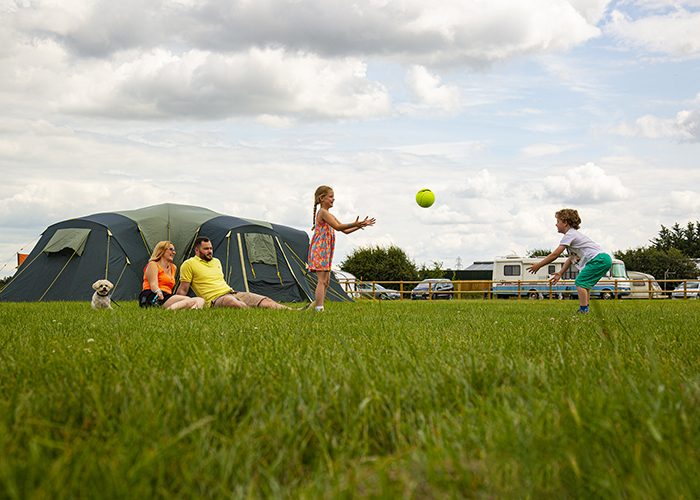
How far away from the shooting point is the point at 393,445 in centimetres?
127

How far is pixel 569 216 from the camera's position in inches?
320

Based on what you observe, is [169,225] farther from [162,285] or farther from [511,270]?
[511,270]

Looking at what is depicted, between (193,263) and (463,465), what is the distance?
7.28m

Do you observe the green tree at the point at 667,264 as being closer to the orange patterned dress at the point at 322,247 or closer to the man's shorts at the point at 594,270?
the man's shorts at the point at 594,270

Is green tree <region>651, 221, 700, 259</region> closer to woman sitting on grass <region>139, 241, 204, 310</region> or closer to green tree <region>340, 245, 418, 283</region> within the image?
green tree <region>340, 245, 418, 283</region>

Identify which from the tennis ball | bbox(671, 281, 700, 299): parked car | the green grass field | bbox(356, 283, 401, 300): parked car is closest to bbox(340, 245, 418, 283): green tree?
bbox(356, 283, 401, 300): parked car

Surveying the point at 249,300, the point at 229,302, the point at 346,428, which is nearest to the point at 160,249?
the point at 229,302

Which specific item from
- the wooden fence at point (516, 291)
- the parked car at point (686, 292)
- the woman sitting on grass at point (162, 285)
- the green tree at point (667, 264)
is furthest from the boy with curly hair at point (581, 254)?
the green tree at point (667, 264)

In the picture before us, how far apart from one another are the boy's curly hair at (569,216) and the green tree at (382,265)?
29.6 meters

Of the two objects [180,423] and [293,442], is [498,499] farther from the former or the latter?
[180,423]

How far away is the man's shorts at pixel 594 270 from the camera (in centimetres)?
766

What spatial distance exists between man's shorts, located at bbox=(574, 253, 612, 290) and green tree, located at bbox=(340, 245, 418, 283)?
29964mm

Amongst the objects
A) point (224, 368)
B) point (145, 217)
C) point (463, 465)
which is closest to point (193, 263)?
point (145, 217)

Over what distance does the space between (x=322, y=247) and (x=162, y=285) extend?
3.00m
